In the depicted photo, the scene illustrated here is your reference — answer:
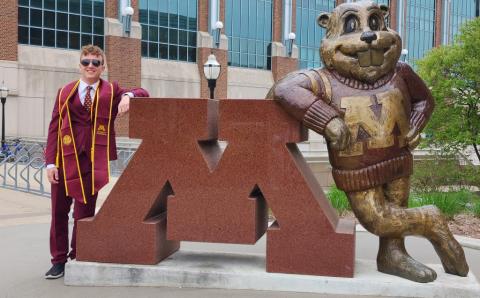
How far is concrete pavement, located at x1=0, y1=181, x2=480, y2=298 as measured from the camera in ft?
13.8

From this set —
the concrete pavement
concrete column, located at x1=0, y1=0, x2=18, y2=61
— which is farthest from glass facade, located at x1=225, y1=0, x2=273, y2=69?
the concrete pavement

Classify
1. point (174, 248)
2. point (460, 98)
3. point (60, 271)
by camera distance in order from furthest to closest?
point (460, 98) < point (174, 248) < point (60, 271)

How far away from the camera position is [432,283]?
13.5 feet

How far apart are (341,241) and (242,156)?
100 centimetres

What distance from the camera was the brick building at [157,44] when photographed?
25281 millimetres

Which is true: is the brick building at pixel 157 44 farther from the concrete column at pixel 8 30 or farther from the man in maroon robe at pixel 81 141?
the man in maroon robe at pixel 81 141

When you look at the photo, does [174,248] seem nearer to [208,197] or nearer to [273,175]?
[208,197]

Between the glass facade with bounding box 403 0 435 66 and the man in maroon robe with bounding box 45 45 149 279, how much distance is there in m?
40.0

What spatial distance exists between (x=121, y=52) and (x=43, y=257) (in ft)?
77.4

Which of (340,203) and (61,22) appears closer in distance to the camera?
(340,203)

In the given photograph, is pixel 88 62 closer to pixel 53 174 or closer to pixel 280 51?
pixel 53 174

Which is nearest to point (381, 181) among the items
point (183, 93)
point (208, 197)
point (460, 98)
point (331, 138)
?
point (331, 138)

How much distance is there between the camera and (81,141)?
4.57 m

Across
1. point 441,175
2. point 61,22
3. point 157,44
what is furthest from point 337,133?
point 157,44
